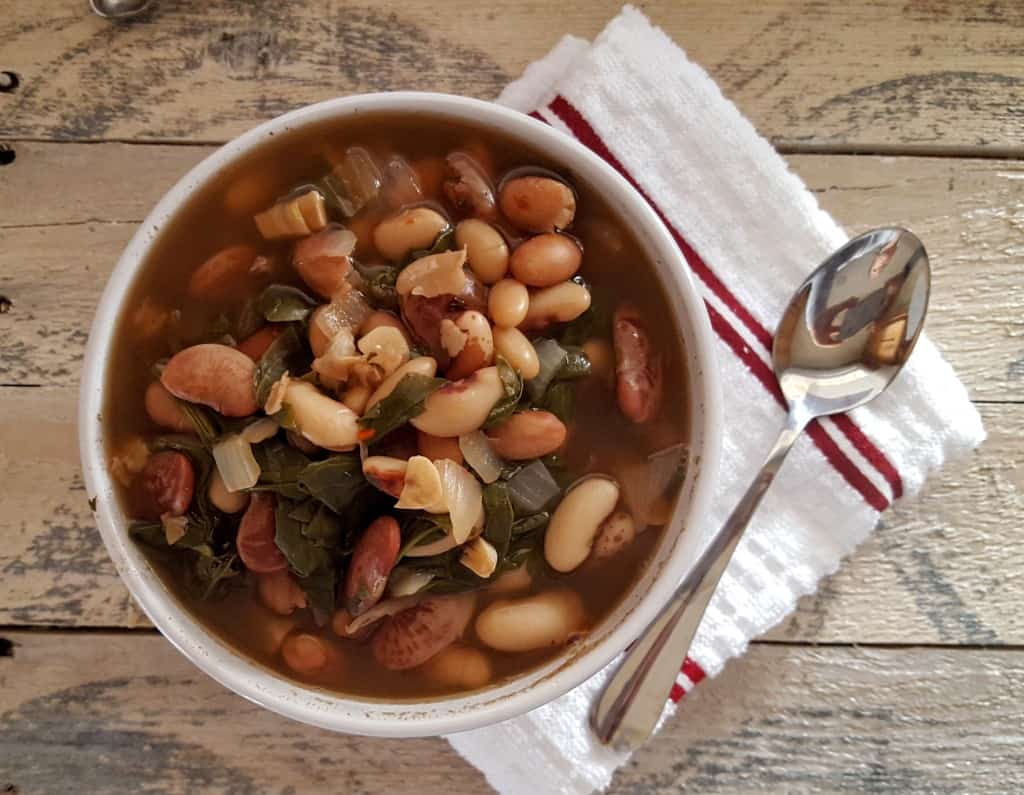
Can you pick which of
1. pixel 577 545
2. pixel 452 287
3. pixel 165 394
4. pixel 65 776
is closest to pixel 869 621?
pixel 577 545

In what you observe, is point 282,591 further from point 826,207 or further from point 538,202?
point 826,207

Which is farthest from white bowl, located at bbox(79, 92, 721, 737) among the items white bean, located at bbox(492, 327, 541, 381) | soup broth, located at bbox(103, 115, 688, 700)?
white bean, located at bbox(492, 327, 541, 381)

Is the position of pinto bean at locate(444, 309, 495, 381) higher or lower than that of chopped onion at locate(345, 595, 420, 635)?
higher

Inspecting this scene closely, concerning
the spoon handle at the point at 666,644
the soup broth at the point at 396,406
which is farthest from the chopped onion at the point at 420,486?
the spoon handle at the point at 666,644

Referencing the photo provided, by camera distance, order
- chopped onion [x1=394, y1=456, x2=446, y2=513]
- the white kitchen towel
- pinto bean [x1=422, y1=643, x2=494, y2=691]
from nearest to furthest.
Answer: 1. chopped onion [x1=394, y1=456, x2=446, y2=513]
2. pinto bean [x1=422, y1=643, x2=494, y2=691]
3. the white kitchen towel

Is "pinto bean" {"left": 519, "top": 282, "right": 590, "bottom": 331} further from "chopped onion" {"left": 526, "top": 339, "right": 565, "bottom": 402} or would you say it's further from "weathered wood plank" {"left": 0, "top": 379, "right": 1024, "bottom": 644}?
"weathered wood plank" {"left": 0, "top": 379, "right": 1024, "bottom": 644}

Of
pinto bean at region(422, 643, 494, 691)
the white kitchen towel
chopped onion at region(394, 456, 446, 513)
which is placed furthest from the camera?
the white kitchen towel

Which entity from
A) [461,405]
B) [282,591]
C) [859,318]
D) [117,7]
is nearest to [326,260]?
[461,405]

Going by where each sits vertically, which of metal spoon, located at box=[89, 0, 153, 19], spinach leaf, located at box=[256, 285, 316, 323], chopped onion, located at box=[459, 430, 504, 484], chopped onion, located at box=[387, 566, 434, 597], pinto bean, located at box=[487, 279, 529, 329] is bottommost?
chopped onion, located at box=[387, 566, 434, 597]
